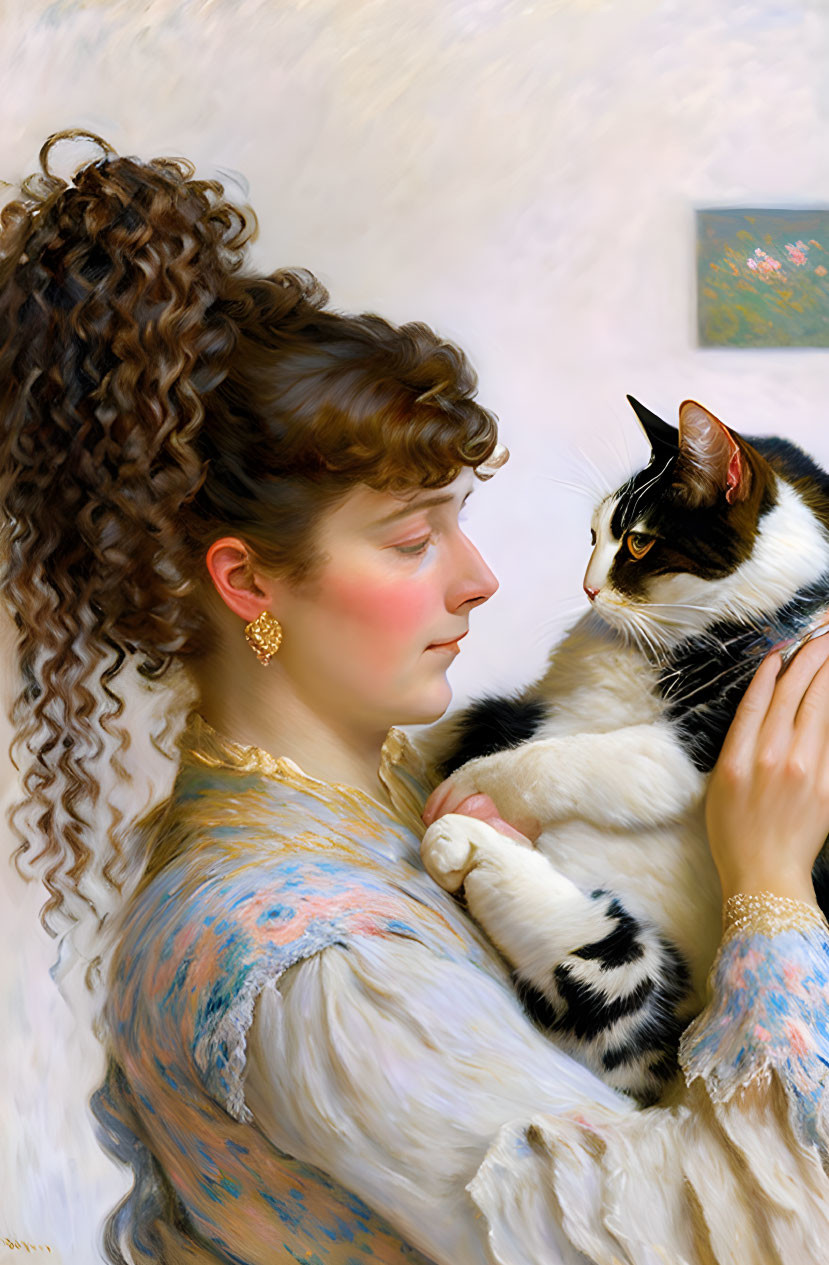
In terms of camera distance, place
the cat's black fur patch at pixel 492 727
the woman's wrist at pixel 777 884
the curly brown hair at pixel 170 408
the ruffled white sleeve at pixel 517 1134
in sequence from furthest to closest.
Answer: the cat's black fur patch at pixel 492 727 → the curly brown hair at pixel 170 408 → the woman's wrist at pixel 777 884 → the ruffled white sleeve at pixel 517 1134

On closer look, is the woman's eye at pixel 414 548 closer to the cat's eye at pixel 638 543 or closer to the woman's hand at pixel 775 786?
the cat's eye at pixel 638 543

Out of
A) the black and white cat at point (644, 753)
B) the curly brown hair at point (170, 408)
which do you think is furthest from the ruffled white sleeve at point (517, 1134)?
the curly brown hair at point (170, 408)

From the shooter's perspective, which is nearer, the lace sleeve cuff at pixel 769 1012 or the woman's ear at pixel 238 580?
the lace sleeve cuff at pixel 769 1012

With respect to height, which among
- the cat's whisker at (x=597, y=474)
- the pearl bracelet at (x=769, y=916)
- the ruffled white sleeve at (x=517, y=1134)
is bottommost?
the ruffled white sleeve at (x=517, y=1134)

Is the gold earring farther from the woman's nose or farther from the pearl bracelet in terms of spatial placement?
the pearl bracelet

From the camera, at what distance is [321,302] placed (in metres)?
1.28

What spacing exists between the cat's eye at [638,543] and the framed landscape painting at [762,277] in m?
0.28

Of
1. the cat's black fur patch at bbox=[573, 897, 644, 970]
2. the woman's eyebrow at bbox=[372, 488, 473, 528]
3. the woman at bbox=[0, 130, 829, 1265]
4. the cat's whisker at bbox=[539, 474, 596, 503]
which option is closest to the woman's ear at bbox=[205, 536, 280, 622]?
the woman at bbox=[0, 130, 829, 1265]

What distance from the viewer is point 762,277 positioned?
1258 millimetres

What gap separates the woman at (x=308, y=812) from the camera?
893 millimetres

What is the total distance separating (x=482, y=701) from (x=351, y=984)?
1.55 feet

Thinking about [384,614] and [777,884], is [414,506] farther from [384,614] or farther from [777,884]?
[777,884]

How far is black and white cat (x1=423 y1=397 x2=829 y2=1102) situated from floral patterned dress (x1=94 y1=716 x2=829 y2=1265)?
0.06m

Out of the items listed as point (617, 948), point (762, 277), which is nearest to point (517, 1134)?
point (617, 948)
